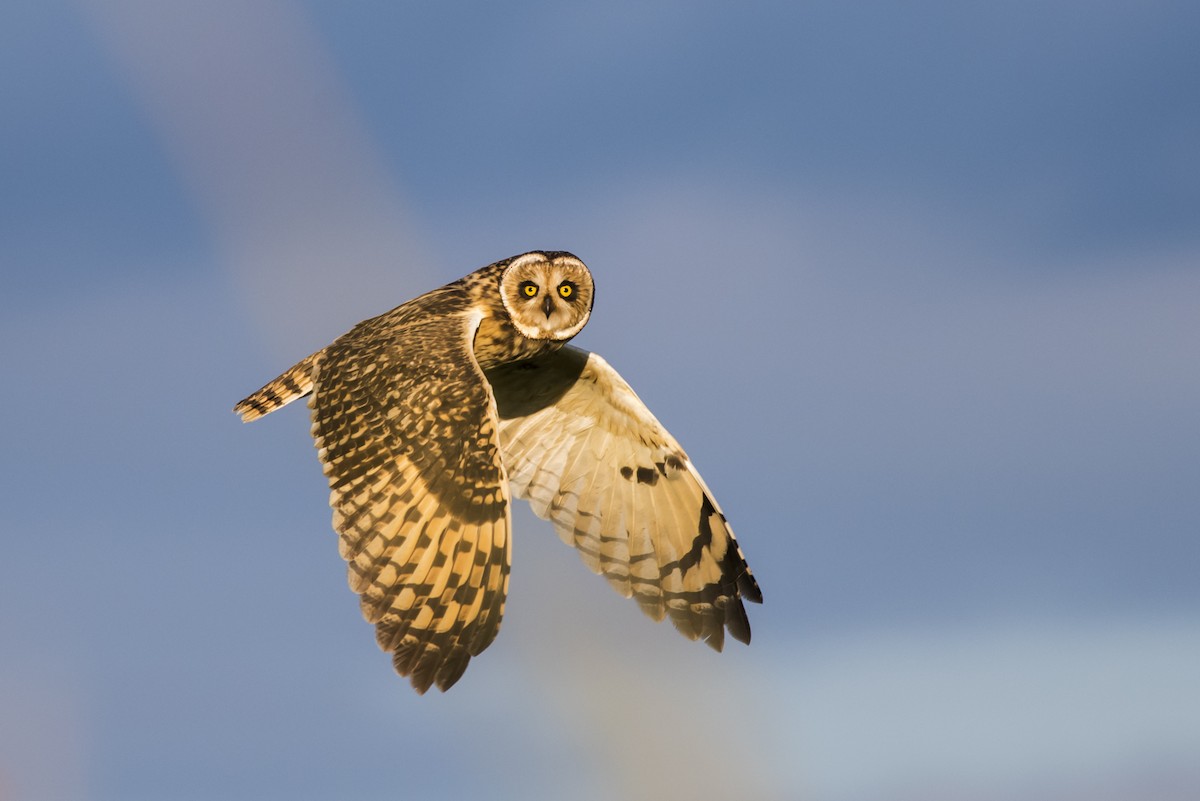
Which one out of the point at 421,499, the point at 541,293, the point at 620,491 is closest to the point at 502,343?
the point at 541,293

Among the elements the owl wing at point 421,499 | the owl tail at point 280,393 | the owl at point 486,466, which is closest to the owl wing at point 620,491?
the owl at point 486,466

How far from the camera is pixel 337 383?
10750mm

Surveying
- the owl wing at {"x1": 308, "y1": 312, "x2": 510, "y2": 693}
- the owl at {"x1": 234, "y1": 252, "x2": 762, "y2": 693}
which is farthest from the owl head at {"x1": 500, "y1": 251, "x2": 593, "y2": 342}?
the owl wing at {"x1": 308, "y1": 312, "x2": 510, "y2": 693}

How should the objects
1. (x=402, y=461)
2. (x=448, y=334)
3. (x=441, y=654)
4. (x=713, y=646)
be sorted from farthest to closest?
(x=713, y=646)
(x=448, y=334)
(x=402, y=461)
(x=441, y=654)

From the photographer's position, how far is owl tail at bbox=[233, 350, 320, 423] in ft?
40.1

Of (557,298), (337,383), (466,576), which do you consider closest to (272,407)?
(337,383)

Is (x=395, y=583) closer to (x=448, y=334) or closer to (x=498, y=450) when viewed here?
(x=498, y=450)

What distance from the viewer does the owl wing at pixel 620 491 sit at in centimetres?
1272

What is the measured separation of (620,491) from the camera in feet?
42.7

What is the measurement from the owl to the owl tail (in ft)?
0.05

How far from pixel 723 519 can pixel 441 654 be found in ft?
13.1

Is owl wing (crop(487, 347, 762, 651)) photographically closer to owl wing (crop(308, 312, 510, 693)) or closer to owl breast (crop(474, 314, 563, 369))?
owl breast (crop(474, 314, 563, 369))

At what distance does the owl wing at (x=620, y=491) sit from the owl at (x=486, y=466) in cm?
1

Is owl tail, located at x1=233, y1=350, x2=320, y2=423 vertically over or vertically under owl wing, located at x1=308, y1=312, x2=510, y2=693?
over
